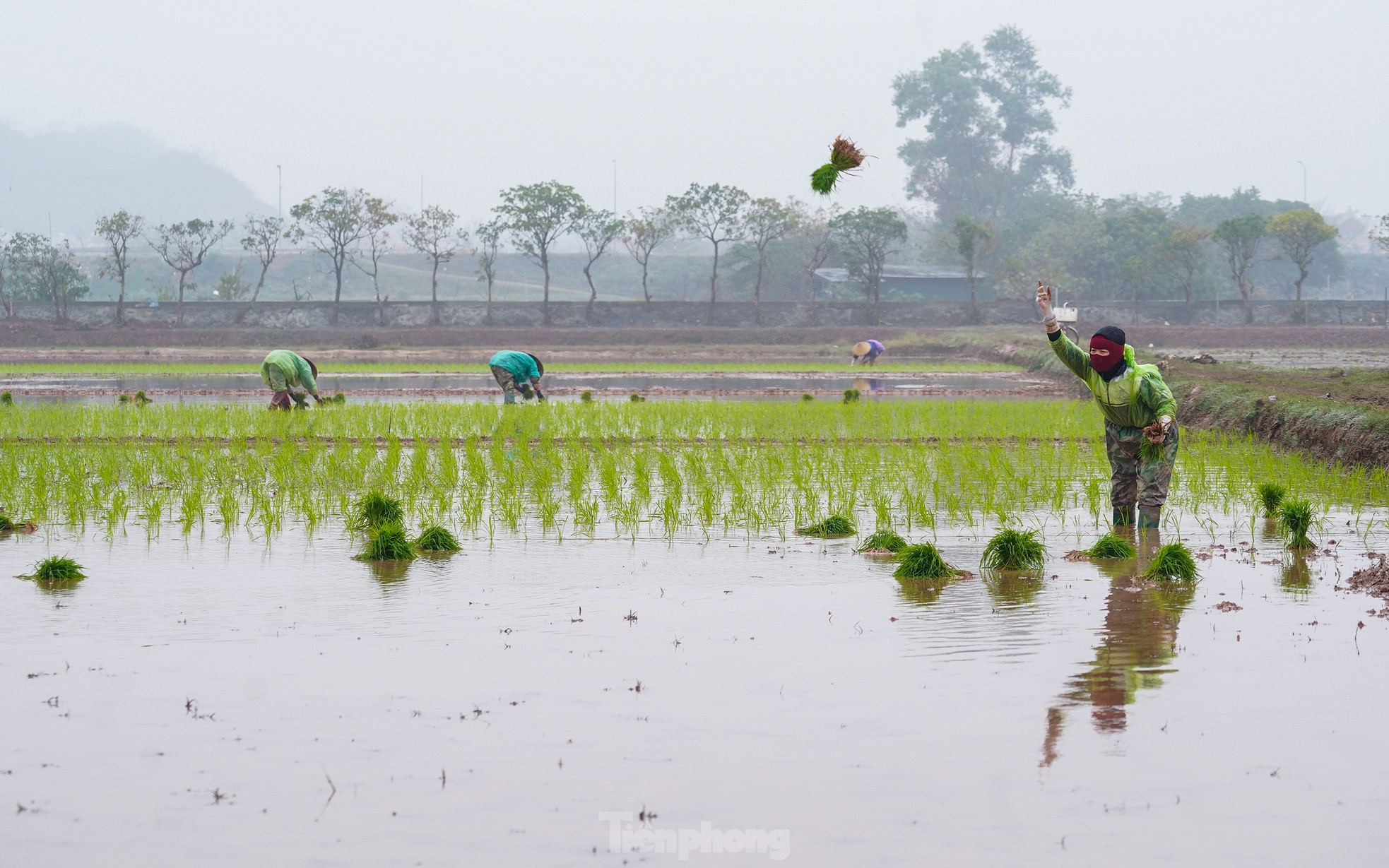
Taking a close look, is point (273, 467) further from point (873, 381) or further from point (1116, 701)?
point (873, 381)

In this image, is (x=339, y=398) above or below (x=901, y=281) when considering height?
below

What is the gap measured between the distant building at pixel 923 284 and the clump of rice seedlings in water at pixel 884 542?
166 ft

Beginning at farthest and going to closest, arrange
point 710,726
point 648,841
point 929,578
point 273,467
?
1. point 273,467
2. point 929,578
3. point 710,726
4. point 648,841

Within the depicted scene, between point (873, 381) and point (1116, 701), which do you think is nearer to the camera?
point (1116, 701)

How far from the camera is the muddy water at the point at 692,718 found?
137 inches

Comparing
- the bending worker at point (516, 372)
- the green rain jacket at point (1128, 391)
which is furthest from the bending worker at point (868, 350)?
the green rain jacket at point (1128, 391)

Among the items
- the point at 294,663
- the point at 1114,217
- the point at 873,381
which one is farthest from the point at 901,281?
the point at 294,663

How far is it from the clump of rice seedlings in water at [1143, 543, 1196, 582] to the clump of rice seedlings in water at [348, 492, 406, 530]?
428 cm

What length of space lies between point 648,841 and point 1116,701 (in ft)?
6.23

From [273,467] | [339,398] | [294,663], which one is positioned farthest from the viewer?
[339,398]

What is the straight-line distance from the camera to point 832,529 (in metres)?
8.11

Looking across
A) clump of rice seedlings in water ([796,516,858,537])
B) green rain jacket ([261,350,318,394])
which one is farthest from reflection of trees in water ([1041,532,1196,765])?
green rain jacket ([261,350,318,394])

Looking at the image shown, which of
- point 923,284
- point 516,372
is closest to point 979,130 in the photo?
point 923,284

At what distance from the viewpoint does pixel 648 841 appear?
3443 mm
